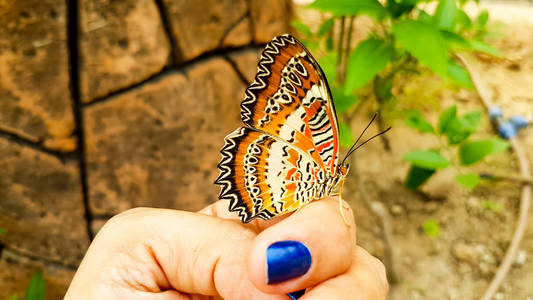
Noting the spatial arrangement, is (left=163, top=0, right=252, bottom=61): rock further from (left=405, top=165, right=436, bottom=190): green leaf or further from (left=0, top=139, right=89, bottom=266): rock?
(left=405, top=165, right=436, bottom=190): green leaf

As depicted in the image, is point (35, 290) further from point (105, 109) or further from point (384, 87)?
point (384, 87)

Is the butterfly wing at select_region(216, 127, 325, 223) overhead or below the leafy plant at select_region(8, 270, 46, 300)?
overhead

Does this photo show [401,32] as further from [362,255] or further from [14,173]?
[14,173]

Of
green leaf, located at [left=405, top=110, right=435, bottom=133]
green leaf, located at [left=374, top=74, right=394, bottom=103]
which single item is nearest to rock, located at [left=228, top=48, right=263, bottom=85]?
green leaf, located at [left=374, top=74, right=394, bottom=103]

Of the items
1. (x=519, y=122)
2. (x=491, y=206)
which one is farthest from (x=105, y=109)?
(x=519, y=122)

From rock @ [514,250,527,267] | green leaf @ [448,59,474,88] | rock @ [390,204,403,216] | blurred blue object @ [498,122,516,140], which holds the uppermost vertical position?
green leaf @ [448,59,474,88]

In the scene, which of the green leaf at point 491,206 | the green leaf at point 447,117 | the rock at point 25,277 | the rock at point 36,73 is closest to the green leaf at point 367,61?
the green leaf at point 447,117
